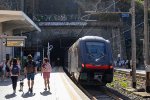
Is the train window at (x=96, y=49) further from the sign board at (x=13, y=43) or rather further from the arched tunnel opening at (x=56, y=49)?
the arched tunnel opening at (x=56, y=49)

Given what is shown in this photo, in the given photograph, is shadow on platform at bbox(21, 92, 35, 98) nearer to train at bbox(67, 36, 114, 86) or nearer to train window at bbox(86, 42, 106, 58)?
train at bbox(67, 36, 114, 86)

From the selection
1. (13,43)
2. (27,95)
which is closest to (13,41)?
(13,43)

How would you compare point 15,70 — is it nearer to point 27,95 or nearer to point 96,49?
point 27,95

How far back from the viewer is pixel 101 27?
5969 cm

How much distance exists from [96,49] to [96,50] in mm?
71

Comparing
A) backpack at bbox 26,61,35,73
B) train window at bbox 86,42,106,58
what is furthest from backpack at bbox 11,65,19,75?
train window at bbox 86,42,106,58

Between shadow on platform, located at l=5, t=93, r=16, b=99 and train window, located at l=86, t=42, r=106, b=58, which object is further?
train window, located at l=86, t=42, r=106, b=58

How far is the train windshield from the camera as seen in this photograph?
21656mm

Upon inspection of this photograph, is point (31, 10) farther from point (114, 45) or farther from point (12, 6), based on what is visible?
point (114, 45)

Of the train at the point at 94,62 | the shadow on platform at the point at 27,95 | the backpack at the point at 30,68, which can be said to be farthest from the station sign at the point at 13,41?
the shadow on platform at the point at 27,95

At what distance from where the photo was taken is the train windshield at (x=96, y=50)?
21656mm

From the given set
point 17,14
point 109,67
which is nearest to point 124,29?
point 17,14

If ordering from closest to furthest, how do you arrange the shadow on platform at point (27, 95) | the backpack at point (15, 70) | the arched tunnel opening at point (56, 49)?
the shadow on platform at point (27, 95) → the backpack at point (15, 70) → the arched tunnel opening at point (56, 49)

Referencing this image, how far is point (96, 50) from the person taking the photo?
21953 mm
